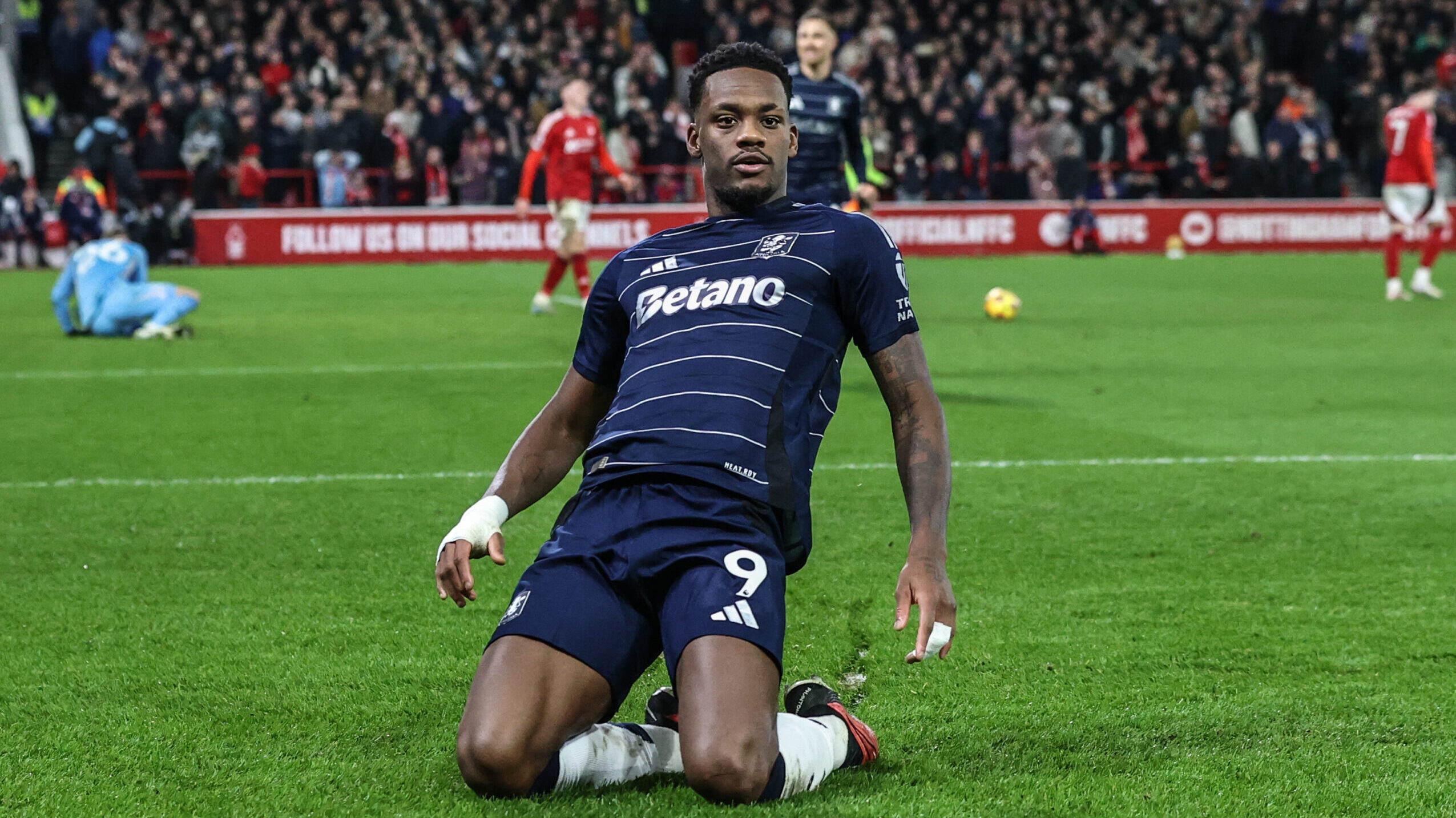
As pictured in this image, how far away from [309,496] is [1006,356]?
21.4 ft

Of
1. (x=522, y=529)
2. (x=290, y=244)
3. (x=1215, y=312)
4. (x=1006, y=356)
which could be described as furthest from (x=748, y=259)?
(x=290, y=244)

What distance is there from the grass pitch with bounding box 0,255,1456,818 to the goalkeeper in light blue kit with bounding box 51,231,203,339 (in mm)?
2116

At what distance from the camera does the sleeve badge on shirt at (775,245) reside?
359 cm

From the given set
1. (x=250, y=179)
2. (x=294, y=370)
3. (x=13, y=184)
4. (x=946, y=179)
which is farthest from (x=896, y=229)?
(x=294, y=370)

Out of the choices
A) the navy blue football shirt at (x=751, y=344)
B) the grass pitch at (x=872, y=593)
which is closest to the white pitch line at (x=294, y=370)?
the grass pitch at (x=872, y=593)

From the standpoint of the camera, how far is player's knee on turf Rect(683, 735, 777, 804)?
304 centimetres

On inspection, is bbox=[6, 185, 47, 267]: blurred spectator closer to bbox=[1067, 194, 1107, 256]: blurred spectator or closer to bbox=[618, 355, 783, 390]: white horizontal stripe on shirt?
bbox=[1067, 194, 1107, 256]: blurred spectator

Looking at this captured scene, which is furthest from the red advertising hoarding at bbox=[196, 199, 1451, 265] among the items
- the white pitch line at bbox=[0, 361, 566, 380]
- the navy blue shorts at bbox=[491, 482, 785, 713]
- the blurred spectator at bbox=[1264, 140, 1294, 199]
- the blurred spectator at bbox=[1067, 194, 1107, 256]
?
the navy blue shorts at bbox=[491, 482, 785, 713]

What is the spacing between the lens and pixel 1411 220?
55.9 feet

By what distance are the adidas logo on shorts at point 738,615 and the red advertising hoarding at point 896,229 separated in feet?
64.3

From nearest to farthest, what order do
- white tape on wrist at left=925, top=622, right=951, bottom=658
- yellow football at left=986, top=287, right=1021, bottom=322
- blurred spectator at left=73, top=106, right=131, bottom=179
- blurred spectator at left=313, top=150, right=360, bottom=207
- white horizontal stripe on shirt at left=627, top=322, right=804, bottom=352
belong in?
white tape on wrist at left=925, top=622, right=951, bottom=658, white horizontal stripe on shirt at left=627, top=322, right=804, bottom=352, yellow football at left=986, top=287, right=1021, bottom=322, blurred spectator at left=73, top=106, right=131, bottom=179, blurred spectator at left=313, top=150, right=360, bottom=207

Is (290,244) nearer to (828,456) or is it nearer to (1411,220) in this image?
(1411,220)

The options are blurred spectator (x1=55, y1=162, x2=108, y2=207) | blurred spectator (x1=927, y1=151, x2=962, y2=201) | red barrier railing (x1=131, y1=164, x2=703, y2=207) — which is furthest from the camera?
blurred spectator (x1=927, y1=151, x2=962, y2=201)

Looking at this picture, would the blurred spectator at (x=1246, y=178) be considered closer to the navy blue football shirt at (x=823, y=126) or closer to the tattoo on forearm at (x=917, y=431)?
the navy blue football shirt at (x=823, y=126)
